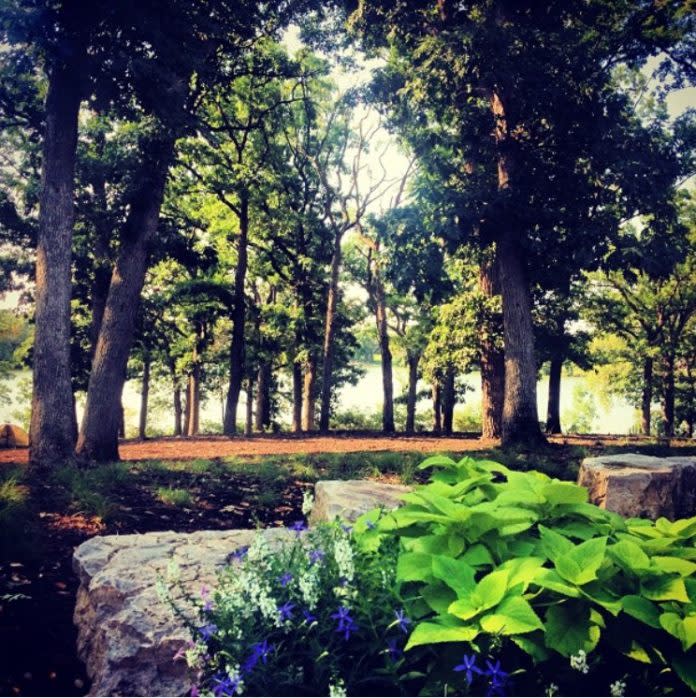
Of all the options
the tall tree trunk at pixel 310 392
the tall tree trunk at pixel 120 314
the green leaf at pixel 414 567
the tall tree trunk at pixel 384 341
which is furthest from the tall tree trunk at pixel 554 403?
the green leaf at pixel 414 567

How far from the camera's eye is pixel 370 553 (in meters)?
2.41

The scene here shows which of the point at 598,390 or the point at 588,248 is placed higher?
the point at 588,248

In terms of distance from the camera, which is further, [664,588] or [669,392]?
[669,392]

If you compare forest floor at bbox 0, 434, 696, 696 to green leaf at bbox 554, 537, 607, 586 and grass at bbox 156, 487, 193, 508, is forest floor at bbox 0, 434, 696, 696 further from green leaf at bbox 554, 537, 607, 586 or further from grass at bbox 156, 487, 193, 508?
green leaf at bbox 554, 537, 607, 586

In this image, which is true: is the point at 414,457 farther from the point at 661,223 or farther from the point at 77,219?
the point at 77,219

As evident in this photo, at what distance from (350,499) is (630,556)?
8.60 ft

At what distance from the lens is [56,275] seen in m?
8.16

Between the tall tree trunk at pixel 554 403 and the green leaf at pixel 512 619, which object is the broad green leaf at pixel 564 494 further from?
the tall tree trunk at pixel 554 403

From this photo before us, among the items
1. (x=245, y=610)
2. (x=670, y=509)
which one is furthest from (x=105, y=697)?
(x=670, y=509)

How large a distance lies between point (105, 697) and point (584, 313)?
924 inches

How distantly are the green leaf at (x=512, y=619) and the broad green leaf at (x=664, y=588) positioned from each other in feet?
1.44

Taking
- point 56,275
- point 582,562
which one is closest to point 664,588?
point 582,562

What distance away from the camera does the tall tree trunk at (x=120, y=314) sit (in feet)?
30.3

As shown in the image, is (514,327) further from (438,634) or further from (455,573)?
(438,634)
